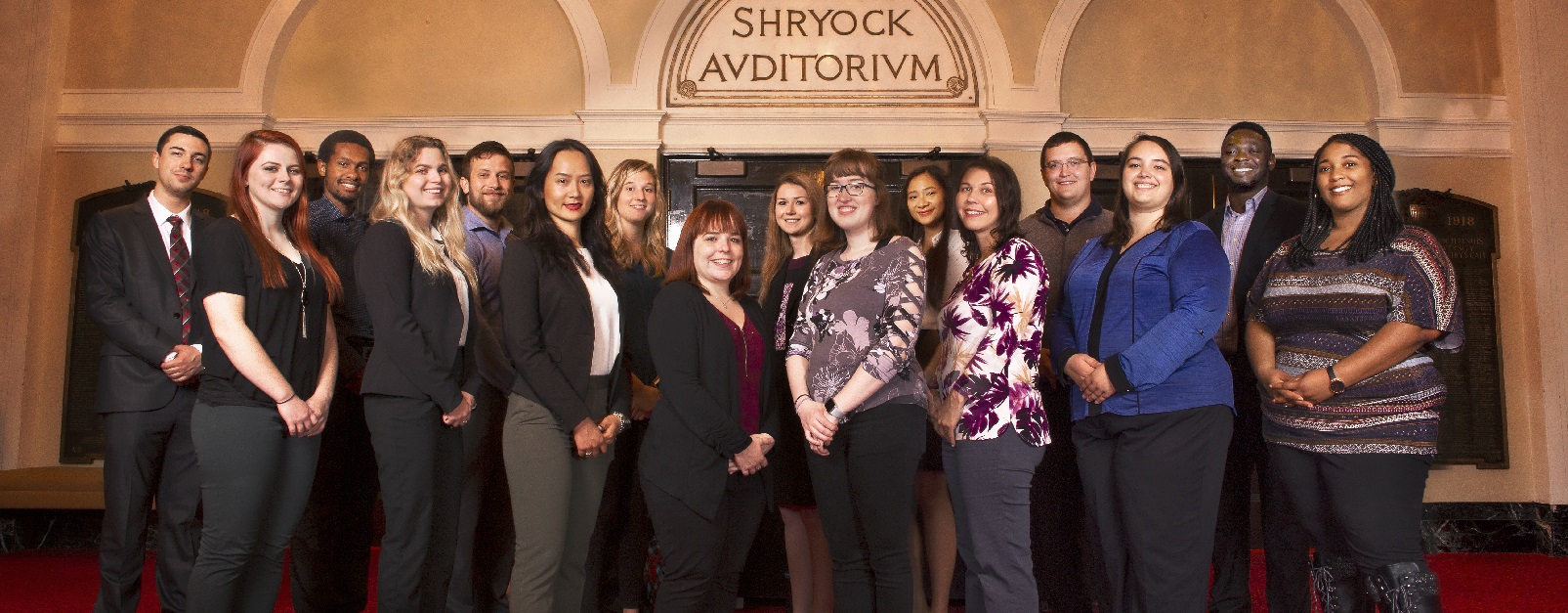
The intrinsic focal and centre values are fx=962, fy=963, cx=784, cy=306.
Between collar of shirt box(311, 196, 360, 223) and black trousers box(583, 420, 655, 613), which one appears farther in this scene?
collar of shirt box(311, 196, 360, 223)

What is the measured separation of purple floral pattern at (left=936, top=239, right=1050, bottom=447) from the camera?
2.57 m

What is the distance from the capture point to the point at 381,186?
276 centimetres

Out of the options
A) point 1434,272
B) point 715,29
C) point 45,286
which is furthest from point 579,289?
point 45,286

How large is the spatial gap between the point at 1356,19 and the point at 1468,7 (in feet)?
2.26

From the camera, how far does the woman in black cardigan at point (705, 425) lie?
8.05 ft

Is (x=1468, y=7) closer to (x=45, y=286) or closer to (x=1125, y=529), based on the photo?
(x=1125, y=529)

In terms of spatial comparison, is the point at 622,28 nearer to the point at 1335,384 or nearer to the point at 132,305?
the point at 132,305

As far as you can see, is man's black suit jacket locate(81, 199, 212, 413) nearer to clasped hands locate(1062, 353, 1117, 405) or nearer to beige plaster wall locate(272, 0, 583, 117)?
beige plaster wall locate(272, 0, 583, 117)

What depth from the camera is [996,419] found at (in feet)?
8.39

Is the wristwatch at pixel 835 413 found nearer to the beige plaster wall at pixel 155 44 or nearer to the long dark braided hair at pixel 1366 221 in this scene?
the long dark braided hair at pixel 1366 221

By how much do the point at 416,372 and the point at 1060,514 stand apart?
6.85 ft

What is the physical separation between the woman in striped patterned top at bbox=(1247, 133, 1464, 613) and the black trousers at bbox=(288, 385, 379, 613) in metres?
2.90

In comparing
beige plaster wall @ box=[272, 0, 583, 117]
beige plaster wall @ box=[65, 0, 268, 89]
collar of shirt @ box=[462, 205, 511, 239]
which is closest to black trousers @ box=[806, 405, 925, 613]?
collar of shirt @ box=[462, 205, 511, 239]

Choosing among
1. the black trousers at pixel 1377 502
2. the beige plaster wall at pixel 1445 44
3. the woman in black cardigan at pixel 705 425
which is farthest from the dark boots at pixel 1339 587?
the beige plaster wall at pixel 1445 44
